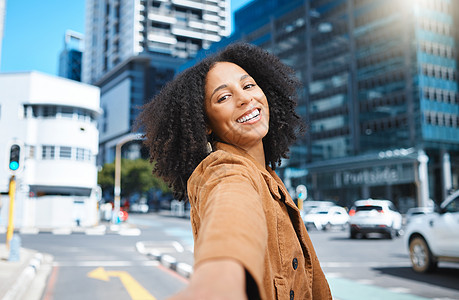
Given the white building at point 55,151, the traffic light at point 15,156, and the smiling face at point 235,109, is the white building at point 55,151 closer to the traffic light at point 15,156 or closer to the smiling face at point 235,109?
the traffic light at point 15,156

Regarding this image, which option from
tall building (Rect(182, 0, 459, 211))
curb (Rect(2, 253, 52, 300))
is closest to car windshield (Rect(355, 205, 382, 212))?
curb (Rect(2, 253, 52, 300))

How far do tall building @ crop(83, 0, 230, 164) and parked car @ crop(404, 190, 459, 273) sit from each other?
258ft

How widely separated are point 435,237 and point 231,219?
27.8 ft

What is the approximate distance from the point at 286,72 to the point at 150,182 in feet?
185

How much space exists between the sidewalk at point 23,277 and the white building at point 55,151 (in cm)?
1501

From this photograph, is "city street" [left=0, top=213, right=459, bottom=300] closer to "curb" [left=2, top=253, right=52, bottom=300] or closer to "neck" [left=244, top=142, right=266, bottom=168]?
"curb" [left=2, top=253, right=52, bottom=300]

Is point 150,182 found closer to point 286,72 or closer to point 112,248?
point 112,248

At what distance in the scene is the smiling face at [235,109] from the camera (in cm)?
166

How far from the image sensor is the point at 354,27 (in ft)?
153

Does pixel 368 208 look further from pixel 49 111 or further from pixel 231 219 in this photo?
pixel 49 111

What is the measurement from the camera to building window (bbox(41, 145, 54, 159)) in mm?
27956

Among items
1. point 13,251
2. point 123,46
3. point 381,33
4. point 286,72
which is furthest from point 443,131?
point 123,46

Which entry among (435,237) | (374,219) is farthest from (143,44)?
(435,237)

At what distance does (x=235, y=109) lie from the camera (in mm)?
1670
